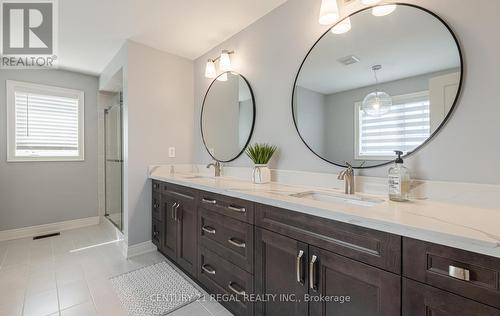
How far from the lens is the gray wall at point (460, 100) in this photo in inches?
39.9

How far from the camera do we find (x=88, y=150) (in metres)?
3.50

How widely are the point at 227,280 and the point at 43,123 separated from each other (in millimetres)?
3454

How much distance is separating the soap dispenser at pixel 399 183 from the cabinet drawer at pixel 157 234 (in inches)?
83.3

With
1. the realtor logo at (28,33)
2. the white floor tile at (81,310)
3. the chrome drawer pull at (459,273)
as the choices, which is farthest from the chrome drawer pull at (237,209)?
the realtor logo at (28,33)

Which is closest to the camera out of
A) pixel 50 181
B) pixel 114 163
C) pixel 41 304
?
pixel 41 304

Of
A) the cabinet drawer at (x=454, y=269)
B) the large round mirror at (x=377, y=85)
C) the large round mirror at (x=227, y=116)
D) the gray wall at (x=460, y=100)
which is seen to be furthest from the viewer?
the large round mirror at (x=227, y=116)

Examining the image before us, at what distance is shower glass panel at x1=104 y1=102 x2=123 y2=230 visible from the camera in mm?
2791

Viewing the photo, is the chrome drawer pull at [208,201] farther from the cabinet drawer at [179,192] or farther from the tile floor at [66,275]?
the tile floor at [66,275]

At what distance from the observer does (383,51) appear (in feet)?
4.34

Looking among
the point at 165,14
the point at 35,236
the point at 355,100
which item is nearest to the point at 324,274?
the point at 355,100

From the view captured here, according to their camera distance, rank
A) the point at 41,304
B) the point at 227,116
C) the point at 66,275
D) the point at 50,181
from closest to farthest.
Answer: the point at 41,304 < the point at 66,275 < the point at 227,116 < the point at 50,181

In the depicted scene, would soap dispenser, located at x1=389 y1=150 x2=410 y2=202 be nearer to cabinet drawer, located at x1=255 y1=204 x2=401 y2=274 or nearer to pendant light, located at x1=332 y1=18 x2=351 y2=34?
cabinet drawer, located at x1=255 y1=204 x2=401 y2=274

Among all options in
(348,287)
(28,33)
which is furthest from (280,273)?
(28,33)

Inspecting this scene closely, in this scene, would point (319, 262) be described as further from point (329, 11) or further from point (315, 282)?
point (329, 11)
